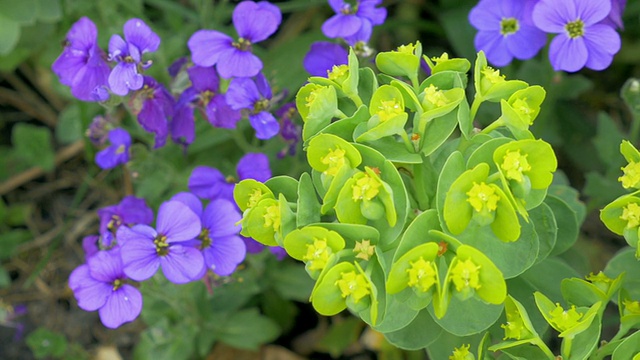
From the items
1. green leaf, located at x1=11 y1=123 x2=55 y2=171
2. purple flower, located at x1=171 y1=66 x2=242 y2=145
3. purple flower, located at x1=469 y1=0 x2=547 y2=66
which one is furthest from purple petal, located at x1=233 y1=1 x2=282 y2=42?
green leaf, located at x1=11 y1=123 x2=55 y2=171

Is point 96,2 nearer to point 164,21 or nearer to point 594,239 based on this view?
point 164,21

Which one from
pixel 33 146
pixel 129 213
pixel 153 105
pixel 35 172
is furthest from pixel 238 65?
pixel 35 172

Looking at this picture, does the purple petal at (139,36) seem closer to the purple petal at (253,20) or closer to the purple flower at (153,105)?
the purple flower at (153,105)

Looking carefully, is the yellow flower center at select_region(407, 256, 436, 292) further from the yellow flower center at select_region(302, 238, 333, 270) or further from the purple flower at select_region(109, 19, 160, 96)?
the purple flower at select_region(109, 19, 160, 96)

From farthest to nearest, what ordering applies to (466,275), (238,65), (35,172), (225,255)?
(35,172)
(238,65)
(225,255)
(466,275)

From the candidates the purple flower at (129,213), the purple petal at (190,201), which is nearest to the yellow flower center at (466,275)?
the purple petal at (190,201)

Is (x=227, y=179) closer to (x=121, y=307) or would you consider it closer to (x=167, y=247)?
(x=167, y=247)
